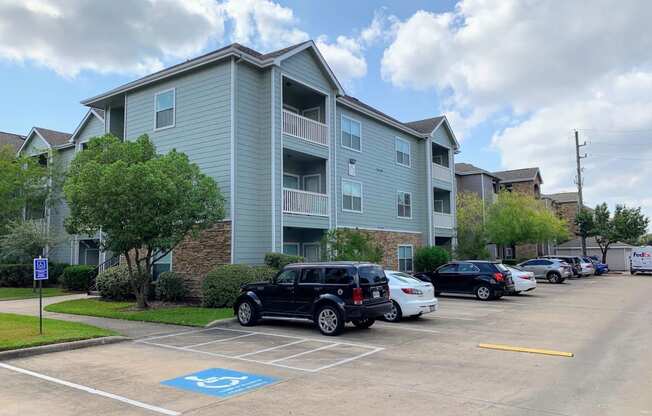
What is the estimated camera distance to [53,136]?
32625 mm

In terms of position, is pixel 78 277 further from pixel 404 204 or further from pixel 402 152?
pixel 402 152

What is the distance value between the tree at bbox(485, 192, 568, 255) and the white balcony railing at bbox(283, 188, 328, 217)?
62.1 feet

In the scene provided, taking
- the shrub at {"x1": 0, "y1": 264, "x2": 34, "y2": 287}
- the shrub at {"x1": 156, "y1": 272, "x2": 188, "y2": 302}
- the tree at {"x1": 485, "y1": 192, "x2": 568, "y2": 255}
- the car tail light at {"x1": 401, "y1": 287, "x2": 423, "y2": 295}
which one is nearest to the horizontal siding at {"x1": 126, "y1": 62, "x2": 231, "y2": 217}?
the shrub at {"x1": 156, "y1": 272, "x2": 188, "y2": 302}

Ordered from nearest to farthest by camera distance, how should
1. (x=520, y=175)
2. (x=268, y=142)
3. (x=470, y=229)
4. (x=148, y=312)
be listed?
(x=148, y=312) < (x=268, y=142) < (x=470, y=229) < (x=520, y=175)

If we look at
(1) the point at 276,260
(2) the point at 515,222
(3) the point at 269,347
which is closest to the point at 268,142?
(1) the point at 276,260

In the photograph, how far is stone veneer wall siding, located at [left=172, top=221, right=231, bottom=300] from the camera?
18406 mm

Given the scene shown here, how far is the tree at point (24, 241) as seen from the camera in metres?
25.7

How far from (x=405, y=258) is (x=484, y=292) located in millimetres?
8857

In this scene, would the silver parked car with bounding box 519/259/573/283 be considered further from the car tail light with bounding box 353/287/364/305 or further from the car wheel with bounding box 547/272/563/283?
the car tail light with bounding box 353/287/364/305

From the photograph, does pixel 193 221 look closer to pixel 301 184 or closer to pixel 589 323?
pixel 301 184

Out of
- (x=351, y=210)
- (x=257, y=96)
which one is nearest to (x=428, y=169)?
(x=351, y=210)

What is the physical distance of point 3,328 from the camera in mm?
12383

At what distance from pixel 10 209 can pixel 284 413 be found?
27.9 m

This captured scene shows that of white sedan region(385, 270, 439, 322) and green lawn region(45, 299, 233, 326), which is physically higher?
white sedan region(385, 270, 439, 322)
